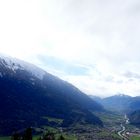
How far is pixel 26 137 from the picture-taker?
184625 millimetres
